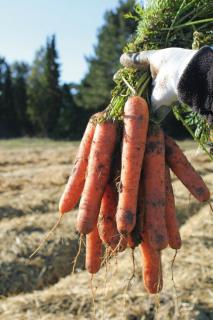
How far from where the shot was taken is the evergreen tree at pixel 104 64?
34.6 metres

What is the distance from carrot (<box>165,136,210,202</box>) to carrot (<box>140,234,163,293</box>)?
40cm

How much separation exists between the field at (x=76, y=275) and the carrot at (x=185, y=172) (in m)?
0.51

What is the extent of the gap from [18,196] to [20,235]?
9.98 ft

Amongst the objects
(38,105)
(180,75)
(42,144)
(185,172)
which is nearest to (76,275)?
(185,172)

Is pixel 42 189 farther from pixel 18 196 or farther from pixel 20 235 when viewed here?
pixel 20 235

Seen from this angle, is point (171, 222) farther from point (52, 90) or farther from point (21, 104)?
point (21, 104)

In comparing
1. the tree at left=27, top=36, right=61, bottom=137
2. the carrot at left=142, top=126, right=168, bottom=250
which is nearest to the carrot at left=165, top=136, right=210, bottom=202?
the carrot at left=142, top=126, right=168, bottom=250

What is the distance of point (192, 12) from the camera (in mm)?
3014

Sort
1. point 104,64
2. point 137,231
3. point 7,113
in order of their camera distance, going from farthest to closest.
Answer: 1. point 7,113
2. point 104,64
3. point 137,231

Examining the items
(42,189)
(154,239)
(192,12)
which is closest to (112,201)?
(154,239)

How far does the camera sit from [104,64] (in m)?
36.1

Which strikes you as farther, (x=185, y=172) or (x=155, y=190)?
(x=185, y=172)

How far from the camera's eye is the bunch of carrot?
2.59 metres

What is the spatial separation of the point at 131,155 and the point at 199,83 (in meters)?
0.51
